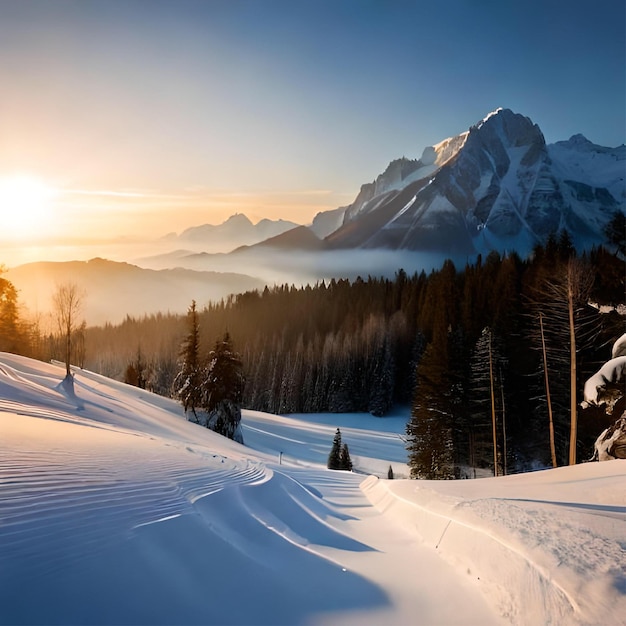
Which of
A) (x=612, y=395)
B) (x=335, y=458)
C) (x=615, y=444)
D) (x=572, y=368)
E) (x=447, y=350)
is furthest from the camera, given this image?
(x=335, y=458)

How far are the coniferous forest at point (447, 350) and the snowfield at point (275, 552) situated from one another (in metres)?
13.3

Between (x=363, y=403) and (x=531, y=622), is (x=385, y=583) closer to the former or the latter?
(x=531, y=622)

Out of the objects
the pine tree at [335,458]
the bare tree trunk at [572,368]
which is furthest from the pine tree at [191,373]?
the bare tree trunk at [572,368]

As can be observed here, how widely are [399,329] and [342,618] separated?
76.4 m

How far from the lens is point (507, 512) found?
570cm

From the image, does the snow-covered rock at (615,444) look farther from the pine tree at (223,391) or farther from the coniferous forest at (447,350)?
the pine tree at (223,391)

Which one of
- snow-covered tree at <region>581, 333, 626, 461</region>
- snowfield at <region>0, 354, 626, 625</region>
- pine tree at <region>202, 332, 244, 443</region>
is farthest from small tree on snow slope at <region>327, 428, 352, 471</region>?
snowfield at <region>0, 354, 626, 625</region>

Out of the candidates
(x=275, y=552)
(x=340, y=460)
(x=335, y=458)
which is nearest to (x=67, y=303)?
(x=335, y=458)

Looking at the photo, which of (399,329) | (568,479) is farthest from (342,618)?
(399,329)

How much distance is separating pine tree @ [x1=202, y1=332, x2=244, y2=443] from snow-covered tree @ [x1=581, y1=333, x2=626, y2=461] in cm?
2761

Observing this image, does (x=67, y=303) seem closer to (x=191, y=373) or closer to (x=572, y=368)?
(x=191, y=373)

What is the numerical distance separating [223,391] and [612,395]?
28417 millimetres

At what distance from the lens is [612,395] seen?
41.0ft

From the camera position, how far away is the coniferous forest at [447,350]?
23.0 m
